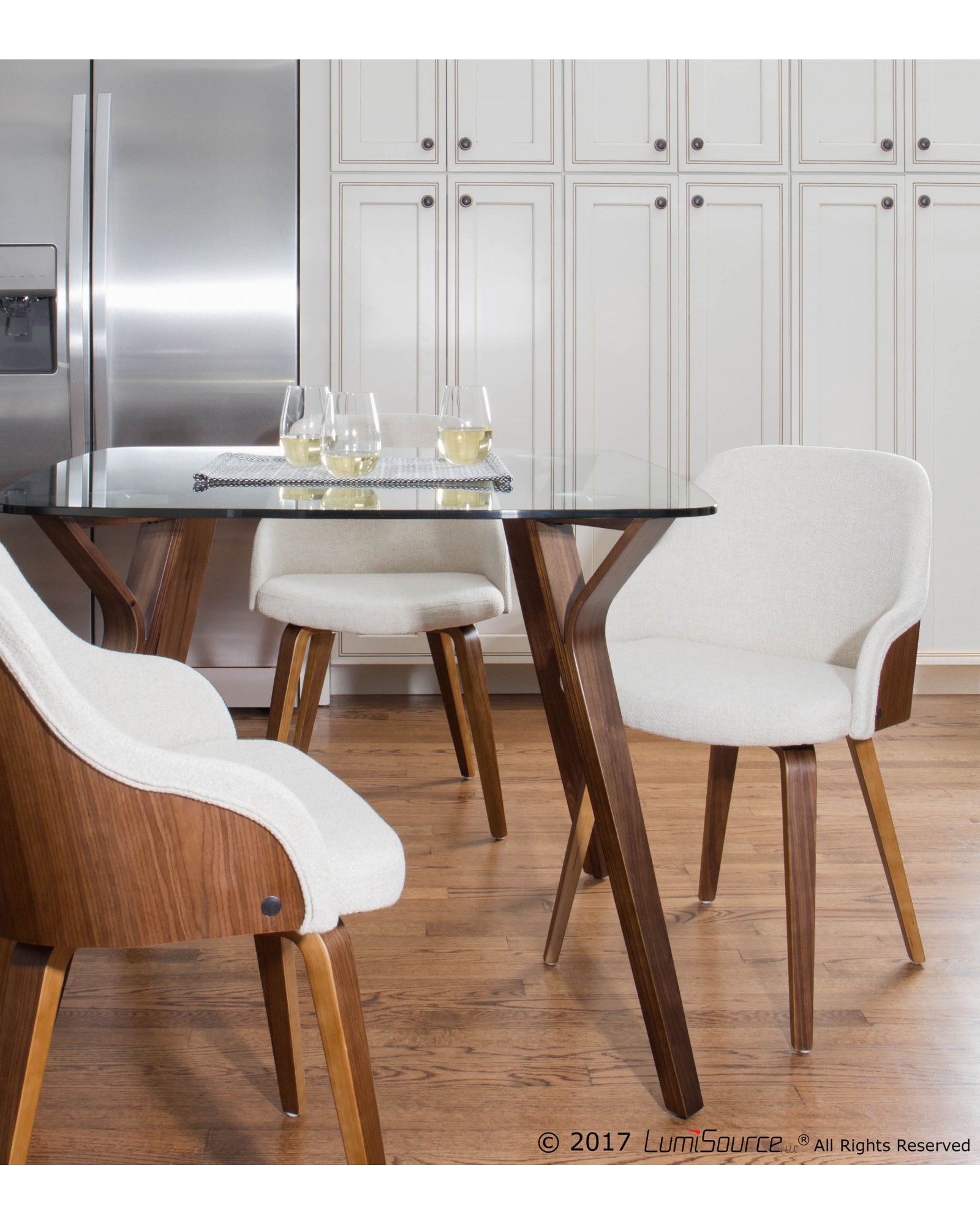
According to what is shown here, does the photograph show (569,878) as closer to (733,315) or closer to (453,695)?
(453,695)

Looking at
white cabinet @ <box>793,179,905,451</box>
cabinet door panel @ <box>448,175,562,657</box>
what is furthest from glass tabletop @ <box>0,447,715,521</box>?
white cabinet @ <box>793,179,905,451</box>

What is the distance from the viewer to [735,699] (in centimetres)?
156

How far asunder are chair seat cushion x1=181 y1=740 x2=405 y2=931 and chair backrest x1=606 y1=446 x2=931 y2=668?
89 cm

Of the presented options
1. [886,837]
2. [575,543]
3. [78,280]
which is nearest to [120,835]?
[575,543]

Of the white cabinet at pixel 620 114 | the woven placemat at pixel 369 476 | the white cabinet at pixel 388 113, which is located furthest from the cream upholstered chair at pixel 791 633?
the white cabinet at pixel 388 113

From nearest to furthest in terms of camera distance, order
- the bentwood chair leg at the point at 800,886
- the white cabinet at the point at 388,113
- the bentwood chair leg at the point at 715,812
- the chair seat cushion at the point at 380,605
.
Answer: the bentwood chair leg at the point at 800,886 → the bentwood chair leg at the point at 715,812 → the chair seat cushion at the point at 380,605 → the white cabinet at the point at 388,113

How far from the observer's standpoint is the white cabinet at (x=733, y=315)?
327cm

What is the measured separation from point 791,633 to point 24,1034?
1.34 m

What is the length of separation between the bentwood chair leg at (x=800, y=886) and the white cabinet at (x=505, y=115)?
7.51ft

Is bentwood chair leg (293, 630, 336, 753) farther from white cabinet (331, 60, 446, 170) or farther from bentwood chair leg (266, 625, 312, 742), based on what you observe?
white cabinet (331, 60, 446, 170)

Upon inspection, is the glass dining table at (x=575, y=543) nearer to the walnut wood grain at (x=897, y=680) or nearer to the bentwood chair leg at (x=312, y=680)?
the walnut wood grain at (x=897, y=680)

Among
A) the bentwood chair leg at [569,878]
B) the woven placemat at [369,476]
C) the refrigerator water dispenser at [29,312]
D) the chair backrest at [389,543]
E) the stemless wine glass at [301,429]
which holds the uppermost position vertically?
the refrigerator water dispenser at [29,312]

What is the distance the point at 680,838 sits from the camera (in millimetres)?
2248

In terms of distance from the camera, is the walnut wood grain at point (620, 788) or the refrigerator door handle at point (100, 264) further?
the refrigerator door handle at point (100, 264)
